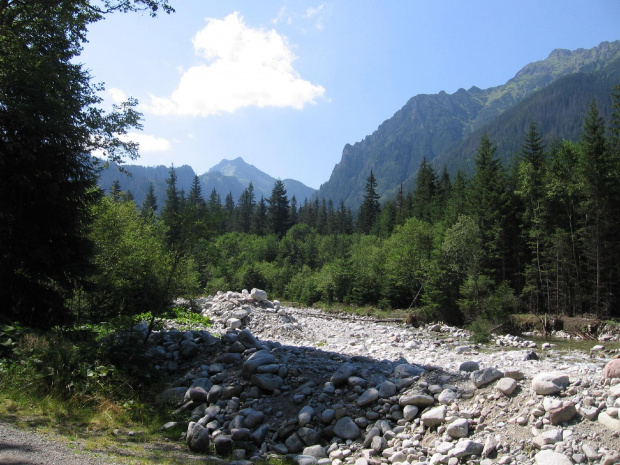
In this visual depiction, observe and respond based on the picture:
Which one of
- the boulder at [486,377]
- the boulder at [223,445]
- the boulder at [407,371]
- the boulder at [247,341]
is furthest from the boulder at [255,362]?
the boulder at [486,377]

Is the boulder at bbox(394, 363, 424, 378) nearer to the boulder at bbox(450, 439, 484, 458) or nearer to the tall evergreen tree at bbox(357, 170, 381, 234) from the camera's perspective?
the boulder at bbox(450, 439, 484, 458)

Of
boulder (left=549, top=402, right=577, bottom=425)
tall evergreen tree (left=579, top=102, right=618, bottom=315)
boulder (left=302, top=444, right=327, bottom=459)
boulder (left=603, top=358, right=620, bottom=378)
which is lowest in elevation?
boulder (left=302, top=444, right=327, bottom=459)

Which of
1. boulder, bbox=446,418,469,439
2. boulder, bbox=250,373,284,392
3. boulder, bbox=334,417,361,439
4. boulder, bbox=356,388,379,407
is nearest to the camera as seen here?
boulder, bbox=446,418,469,439

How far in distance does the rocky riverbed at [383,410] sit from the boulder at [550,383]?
17mm

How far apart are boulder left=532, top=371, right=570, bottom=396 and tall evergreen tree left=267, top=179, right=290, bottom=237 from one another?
8833 cm

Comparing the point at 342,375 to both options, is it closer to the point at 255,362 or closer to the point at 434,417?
the point at 255,362

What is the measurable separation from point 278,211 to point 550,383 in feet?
301

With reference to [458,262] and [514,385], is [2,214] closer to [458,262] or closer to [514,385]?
[514,385]

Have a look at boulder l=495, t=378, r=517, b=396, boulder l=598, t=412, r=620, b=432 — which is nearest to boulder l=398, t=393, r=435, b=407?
boulder l=495, t=378, r=517, b=396

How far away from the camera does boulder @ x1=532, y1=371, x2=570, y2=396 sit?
253 inches

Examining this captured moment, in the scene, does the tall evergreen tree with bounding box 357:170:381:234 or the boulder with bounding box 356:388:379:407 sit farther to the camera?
the tall evergreen tree with bounding box 357:170:381:234

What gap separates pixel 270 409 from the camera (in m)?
8.38

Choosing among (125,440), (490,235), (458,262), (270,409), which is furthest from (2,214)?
(490,235)

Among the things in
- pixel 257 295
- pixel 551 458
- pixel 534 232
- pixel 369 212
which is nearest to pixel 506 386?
pixel 551 458
